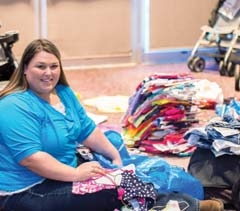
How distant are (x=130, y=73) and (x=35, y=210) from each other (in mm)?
3419

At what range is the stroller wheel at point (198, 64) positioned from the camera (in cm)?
526

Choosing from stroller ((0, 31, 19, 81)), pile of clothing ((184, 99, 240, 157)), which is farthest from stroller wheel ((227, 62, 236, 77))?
pile of clothing ((184, 99, 240, 157))

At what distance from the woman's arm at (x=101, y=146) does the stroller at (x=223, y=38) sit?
9.51ft

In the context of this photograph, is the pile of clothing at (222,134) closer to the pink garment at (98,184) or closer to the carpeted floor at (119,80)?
the pink garment at (98,184)

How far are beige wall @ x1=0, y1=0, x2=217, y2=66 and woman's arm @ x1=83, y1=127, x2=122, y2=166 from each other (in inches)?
129

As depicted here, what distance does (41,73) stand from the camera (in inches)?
80.4

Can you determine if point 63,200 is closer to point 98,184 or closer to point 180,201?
point 98,184

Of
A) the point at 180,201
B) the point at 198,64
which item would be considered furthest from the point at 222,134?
the point at 198,64

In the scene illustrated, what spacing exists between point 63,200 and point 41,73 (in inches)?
18.2

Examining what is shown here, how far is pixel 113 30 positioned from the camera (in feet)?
18.6

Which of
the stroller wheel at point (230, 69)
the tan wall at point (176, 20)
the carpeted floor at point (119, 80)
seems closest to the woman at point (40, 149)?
the carpeted floor at point (119, 80)

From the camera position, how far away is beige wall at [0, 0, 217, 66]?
17.6 feet

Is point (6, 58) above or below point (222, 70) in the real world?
above

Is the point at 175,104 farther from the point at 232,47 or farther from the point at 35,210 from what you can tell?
the point at 232,47
